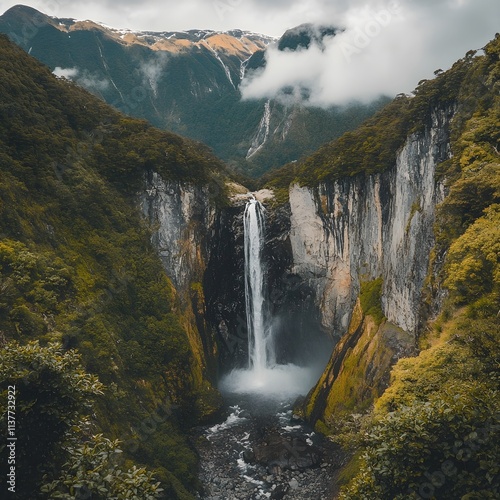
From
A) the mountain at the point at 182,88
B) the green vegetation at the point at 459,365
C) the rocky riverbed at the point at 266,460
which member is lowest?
the rocky riverbed at the point at 266,460

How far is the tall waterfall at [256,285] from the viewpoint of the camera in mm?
36188

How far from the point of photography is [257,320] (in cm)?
3638

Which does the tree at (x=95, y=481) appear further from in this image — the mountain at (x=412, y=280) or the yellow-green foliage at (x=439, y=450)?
the mountain at (x=412, y=280)

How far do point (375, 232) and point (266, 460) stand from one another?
16065mm

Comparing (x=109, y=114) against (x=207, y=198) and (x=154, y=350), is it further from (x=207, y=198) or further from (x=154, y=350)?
(x=154, y=350)

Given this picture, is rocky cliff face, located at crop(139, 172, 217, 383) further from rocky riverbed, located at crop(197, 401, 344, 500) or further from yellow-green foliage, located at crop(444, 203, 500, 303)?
yellow-green foliage, located at crop(444, 203, 500, 303)

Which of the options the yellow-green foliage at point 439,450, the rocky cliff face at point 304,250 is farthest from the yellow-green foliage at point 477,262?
the rocky cliff face at point 304,250

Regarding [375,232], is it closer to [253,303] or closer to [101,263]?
[253,303]

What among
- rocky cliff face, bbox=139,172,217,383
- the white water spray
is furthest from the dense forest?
rocky cliff face, bbox=139,172,217,383

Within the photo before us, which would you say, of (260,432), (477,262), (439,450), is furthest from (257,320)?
(439,450)

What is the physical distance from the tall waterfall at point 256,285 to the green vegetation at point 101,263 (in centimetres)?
338

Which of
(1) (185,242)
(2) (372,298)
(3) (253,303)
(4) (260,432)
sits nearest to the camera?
(4) (260,432)

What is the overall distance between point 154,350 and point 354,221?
17.2 meters

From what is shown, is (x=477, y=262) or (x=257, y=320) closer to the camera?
(x=477, y=262)
